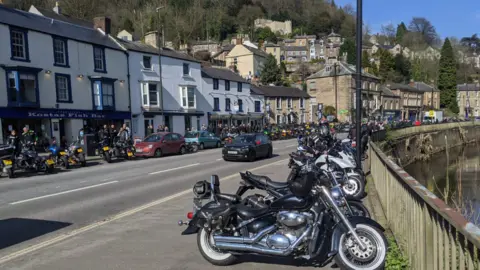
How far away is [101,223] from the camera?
24.4 feet

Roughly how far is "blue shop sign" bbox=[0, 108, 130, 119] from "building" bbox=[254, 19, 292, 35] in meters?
102

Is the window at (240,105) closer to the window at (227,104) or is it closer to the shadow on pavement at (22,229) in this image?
the window at (227,104)

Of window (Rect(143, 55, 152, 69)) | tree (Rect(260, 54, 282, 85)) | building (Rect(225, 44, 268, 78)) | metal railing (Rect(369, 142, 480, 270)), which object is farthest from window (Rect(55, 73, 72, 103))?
building (Rect(225, 44, 268, 78))

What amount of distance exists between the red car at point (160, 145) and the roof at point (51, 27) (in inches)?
486

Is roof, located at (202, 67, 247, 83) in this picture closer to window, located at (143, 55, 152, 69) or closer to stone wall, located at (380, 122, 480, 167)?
window, located at (143, 55, 152, 69)

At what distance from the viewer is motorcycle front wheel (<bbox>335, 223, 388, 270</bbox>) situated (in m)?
4.50

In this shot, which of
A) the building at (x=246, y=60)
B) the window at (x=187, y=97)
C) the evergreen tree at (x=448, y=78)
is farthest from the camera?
the evergreen tree at (x=448, y=78)

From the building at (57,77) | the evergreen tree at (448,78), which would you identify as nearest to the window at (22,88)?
the building at (57,77)

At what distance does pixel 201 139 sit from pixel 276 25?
112m

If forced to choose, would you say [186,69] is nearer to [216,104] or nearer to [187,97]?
[187,97]

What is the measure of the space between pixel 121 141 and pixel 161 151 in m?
2.46

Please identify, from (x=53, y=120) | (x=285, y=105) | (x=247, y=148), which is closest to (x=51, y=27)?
(x=53, y=120)

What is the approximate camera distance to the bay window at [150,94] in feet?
117

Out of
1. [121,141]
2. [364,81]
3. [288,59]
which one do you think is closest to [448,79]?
[364,81]
